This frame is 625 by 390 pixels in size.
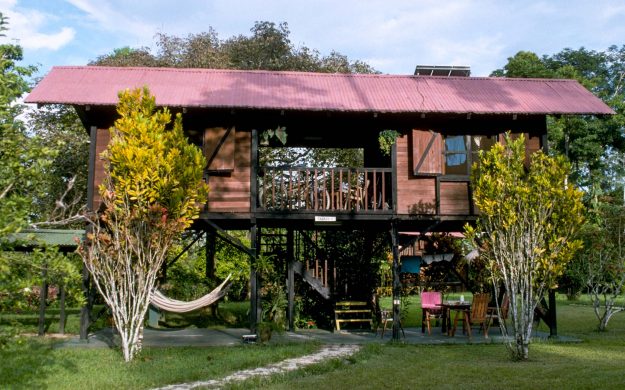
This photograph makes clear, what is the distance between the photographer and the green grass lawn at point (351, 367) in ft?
23.1

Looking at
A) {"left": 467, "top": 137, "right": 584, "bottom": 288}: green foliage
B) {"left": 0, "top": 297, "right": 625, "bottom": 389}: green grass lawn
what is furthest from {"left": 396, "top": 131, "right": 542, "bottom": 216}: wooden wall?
{"left": 467, "top": 137, "right": 584, "bottom": 288}: green foliage

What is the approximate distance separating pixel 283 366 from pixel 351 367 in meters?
0.99

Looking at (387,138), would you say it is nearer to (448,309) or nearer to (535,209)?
(448,309)

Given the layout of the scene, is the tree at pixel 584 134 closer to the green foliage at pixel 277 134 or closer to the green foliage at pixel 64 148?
the green foliage at pixel 277 134

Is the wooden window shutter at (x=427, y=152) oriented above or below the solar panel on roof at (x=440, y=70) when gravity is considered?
below

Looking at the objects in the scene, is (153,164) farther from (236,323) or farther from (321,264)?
Answer: (236,323)

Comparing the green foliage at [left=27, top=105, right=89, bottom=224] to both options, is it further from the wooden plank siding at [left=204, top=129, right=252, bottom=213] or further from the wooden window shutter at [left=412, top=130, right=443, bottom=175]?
the wooden window shutter at [left=412, top=130, right=443, bottom=175]

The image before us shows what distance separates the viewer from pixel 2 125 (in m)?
4.15

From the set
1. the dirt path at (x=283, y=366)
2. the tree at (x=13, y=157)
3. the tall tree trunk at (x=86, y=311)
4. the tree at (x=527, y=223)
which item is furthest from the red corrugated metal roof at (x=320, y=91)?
the tree at (x=13, y=157)

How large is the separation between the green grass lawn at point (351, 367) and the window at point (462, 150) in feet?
12.5

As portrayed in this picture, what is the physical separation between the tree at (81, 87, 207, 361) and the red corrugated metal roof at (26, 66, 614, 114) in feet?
7.36

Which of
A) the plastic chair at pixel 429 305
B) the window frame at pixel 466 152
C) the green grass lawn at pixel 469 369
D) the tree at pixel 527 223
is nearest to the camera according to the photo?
the green grass lawn at pixel 469 369

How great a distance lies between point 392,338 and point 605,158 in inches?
909

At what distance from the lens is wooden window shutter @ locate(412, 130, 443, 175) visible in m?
12.1
